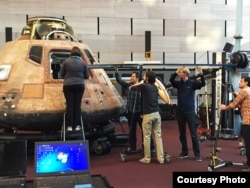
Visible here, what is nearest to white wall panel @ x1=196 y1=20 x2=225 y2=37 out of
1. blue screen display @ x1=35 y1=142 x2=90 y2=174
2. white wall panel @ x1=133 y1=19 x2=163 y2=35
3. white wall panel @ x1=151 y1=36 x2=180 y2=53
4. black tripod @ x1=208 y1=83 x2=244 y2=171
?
white wall panel @ x1=151 y1=36 x2=180 y2=53

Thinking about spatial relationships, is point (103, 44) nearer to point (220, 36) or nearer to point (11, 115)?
point (220, 36)

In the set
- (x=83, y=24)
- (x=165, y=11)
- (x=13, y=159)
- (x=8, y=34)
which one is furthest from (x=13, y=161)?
(x=165, y=11)

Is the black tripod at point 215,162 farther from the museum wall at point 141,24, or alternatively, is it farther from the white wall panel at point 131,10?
the white wall panel at point 131,10

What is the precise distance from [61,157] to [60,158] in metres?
0.01

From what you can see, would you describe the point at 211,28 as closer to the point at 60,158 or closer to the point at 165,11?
the point at 165,11

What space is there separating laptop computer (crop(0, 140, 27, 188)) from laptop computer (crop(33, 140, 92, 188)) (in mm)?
107

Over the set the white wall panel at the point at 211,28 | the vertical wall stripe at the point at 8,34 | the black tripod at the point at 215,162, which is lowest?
the black tripod at the point at 215,162

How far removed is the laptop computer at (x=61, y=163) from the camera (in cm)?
304

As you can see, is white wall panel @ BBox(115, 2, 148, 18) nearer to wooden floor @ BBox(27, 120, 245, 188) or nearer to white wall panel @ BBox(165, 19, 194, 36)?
white wall panel @ BBox(165, 19, 194, 36)

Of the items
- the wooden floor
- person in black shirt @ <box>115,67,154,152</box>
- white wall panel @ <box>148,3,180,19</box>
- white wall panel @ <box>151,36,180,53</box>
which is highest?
white wall panel @ <box>148,3,180,19</box>

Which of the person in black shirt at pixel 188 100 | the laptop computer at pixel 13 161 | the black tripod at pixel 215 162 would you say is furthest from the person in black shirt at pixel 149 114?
the laptop computer at pixel 13 161

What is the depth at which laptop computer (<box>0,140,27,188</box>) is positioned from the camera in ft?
10.0

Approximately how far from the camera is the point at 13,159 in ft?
10.2

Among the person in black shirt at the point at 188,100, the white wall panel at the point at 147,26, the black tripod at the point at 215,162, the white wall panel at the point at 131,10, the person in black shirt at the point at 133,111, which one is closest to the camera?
the black tripod at the point at 215,162
